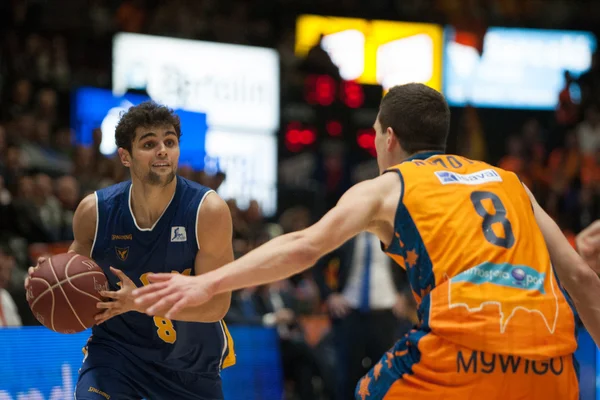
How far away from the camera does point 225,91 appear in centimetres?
1485

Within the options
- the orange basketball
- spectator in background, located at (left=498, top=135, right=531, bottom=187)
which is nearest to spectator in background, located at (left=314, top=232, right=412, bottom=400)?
the orange basketball

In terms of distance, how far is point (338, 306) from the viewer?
9438mm

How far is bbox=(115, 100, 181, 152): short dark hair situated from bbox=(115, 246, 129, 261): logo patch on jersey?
57 cm

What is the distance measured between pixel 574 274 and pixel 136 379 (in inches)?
95.0

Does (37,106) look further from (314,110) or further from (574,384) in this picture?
(574,384)

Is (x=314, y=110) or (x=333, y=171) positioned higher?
(x=314, y=110)

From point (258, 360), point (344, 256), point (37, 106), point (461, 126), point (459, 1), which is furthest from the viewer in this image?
point (459, 1)

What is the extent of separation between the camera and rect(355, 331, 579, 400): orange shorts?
3.05m

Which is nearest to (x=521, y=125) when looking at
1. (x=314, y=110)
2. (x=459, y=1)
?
(x=459, y=1)

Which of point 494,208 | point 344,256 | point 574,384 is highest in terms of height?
point 494,208

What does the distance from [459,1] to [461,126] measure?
2.96m

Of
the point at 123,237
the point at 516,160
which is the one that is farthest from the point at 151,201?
the point at 516,160

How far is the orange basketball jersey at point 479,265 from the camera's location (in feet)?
10.1

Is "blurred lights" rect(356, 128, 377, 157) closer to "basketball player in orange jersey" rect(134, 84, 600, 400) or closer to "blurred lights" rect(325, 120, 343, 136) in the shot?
"blurred lights" rect(325, 120, 343, 136)
